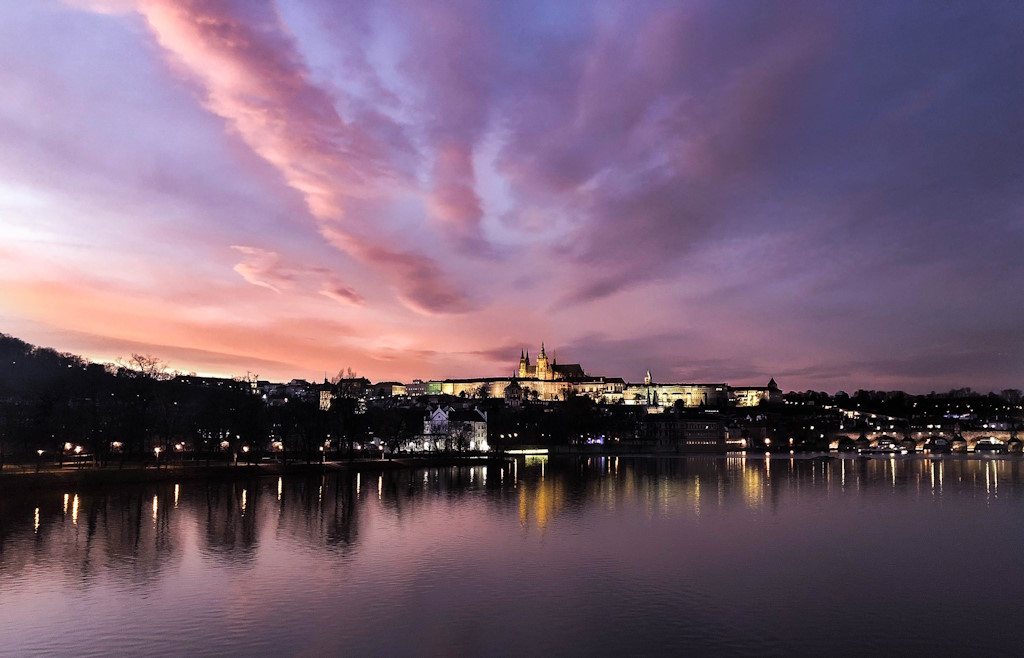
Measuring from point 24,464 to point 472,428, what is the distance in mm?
72407

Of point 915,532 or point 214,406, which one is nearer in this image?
point 915,532

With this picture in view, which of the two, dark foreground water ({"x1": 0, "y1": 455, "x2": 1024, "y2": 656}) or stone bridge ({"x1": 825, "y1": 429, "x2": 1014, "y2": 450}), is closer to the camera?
dark foreground water ({"x1": 0, "y1": 455, "x2": 1024, "y2": 656})

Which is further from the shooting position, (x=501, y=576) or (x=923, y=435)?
(x=923, y=435)

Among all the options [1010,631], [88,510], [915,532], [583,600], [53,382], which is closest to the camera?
[1010,631]


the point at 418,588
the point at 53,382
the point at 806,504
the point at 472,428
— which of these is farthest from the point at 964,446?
the point at 418,588

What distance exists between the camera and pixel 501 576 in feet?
86.9

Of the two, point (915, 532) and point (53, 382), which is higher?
point (53, 382)

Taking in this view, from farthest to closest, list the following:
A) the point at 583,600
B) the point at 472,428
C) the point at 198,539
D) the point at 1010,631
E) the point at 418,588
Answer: the point at 472,428 → the point at 198,539 → the point at 418,588 → the point at 583,600 → the point at 1010,631

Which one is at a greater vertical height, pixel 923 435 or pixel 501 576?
pixel 501 576

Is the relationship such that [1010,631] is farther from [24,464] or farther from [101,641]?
[24,464]

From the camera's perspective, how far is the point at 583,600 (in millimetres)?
22969

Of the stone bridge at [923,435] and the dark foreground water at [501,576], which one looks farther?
the stone bridge at [923,435]

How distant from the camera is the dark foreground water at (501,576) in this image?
19.2m

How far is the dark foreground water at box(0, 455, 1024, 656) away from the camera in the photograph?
63.0 feet
